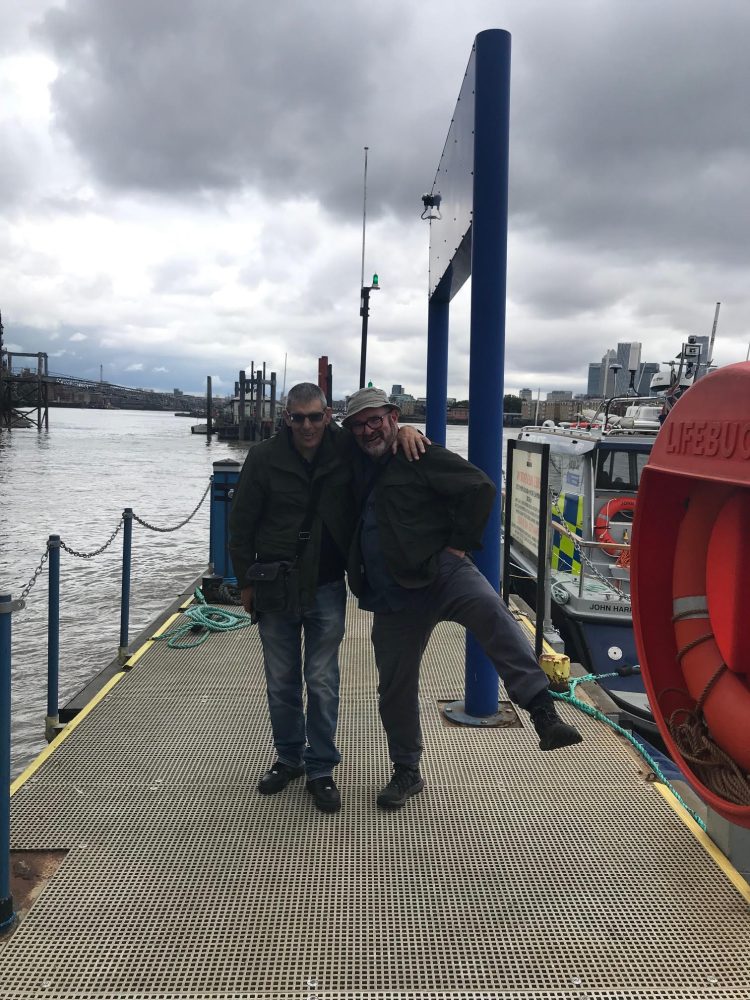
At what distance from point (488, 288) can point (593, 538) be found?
5919mm

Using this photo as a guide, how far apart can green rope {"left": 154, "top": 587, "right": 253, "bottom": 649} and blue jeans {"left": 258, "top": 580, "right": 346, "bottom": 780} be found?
7.39ft

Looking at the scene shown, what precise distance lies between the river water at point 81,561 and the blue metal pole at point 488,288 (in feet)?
7.60

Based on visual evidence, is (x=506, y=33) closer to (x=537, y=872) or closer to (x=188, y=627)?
(x=537, y=872)

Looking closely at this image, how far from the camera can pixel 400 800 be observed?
126 inches

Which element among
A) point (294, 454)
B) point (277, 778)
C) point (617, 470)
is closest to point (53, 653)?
point (277, 778)

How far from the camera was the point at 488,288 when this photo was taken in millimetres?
3932

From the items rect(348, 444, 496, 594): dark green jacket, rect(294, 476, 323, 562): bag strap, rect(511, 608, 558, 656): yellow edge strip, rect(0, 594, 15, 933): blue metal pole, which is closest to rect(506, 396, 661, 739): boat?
rect(511, 608, 558, 656): yellow edge strip

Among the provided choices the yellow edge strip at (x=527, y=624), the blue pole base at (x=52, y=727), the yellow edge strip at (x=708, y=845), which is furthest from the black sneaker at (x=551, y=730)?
the blue pole base at (x=52, y=727)

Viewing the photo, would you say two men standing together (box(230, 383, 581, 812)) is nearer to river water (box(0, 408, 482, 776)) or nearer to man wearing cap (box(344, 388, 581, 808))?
man wearing cap (box(344, 388, 581, 808))

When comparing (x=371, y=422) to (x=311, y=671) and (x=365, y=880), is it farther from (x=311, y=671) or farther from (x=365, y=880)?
(x=365, y=880)

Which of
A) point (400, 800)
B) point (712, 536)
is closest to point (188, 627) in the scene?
point (400, 800)

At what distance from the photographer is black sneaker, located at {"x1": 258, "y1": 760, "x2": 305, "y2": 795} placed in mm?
3320

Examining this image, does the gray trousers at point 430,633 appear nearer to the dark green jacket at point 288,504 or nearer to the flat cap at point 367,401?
the dark green jacket at point 288,504

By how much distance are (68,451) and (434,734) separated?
175 ft
